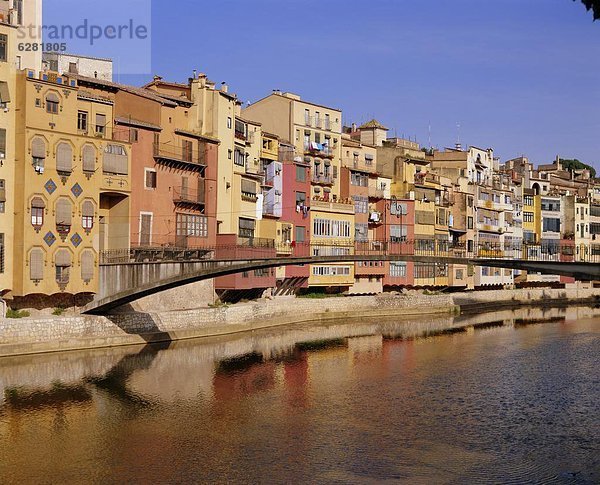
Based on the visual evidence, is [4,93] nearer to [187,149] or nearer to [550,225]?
[187,149]

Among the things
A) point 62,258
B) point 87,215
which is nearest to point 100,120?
point 87,215

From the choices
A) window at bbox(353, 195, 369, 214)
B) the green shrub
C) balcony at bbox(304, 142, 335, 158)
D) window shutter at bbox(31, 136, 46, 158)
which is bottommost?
the green shrub

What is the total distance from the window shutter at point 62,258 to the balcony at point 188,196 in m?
10.3

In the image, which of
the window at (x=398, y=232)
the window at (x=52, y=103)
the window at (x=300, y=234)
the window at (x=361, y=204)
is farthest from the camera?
the window at (x=398, y=232)

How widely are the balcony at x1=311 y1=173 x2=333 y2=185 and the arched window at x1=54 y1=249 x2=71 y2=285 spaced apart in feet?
102

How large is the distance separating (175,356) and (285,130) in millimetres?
32858

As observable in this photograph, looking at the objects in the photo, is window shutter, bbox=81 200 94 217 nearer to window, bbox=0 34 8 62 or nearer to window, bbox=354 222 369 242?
window, bbox=0 34 8 62

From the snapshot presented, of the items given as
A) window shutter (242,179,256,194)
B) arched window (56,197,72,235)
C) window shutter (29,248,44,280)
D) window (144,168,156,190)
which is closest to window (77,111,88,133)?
arched window (56,197,72,235)

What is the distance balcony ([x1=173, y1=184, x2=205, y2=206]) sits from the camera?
178 feet

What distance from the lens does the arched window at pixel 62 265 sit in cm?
4450

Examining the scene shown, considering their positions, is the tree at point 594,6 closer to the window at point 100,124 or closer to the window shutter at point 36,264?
the window shutter at point 36,264

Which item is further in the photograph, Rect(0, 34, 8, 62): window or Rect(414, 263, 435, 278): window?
Rect(414, 263, 435, 278): window

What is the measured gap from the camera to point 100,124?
47656 mm

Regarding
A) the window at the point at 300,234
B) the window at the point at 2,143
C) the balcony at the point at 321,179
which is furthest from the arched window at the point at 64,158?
the balcony at the point at 321,179
